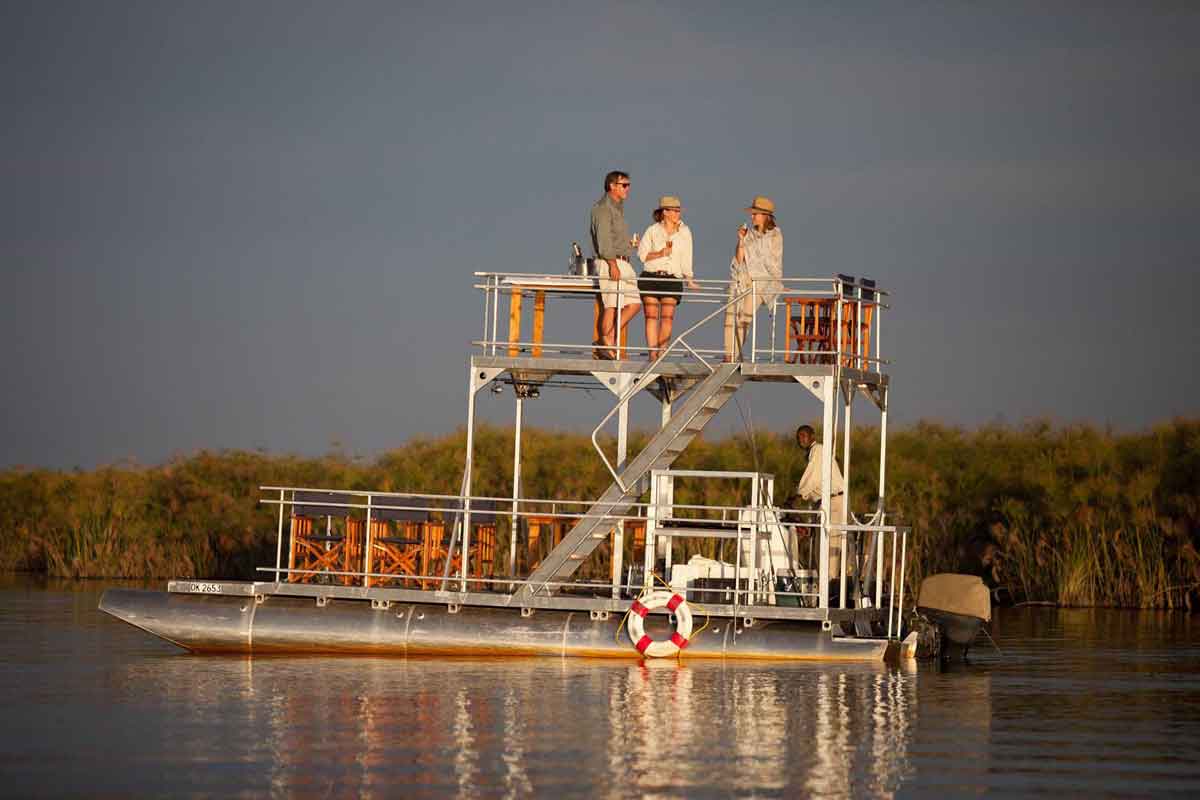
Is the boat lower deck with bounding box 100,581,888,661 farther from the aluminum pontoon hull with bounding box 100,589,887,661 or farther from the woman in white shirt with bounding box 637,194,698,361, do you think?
the woman in white shirt with bounding box 637,194,698,361

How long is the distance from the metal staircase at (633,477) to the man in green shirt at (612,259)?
1079 millimetres

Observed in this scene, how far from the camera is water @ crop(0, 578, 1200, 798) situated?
13.3 meters

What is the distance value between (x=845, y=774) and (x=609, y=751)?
73.7 inches

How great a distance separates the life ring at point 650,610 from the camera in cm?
2047

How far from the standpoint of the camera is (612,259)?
2164cm

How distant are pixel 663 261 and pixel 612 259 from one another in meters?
0.59

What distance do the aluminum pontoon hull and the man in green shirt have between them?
10.8ft

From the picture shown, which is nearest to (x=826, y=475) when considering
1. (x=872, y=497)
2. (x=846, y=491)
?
(x=846, y=491)

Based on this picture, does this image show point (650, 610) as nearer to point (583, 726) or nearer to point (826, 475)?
point (826, 475)

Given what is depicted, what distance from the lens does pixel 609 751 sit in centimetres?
1454

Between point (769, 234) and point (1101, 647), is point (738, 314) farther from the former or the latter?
point (1101, 647)

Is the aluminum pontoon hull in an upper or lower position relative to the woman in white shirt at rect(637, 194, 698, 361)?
lower

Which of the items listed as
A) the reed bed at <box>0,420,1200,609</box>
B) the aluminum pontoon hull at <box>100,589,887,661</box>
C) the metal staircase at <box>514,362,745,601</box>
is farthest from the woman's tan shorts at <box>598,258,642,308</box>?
the reed bed at <box>0,420,1200,609</box>

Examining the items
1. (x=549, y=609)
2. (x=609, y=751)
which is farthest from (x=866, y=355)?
(x=609, y=751)
